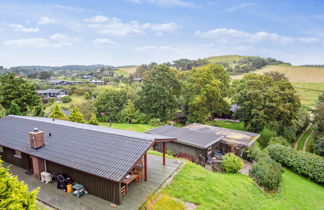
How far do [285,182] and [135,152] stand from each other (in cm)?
1353

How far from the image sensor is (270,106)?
23.9m

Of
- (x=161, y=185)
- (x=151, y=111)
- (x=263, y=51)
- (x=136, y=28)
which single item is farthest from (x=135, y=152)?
(x=263, y=51)

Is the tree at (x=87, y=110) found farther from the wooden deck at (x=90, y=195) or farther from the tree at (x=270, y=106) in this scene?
the tree at (x=270, y=106)

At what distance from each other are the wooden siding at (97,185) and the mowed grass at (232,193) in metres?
2.81

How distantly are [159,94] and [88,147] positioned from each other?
21.9 metres

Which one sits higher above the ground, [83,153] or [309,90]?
[83,153]

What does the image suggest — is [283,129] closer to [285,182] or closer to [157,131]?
[285,182]

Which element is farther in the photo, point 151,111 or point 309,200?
point 151,111

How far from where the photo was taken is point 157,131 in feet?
61.9

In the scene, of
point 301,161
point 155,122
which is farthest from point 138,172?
point 155,122

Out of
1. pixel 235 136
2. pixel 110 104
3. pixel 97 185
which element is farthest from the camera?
pixel 110 104

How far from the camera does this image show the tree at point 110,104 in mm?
34938

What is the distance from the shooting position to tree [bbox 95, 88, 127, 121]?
115ft

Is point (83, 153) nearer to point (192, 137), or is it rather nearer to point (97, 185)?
point (97, 185)
